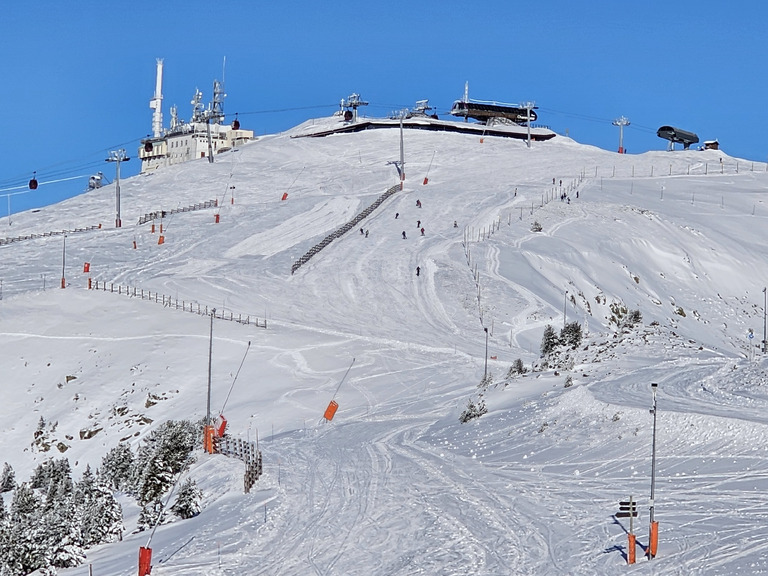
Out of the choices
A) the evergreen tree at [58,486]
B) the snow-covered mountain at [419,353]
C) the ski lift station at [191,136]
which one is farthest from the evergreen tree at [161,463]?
the ski lift station at [191,136]

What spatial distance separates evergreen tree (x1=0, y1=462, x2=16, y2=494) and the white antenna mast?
336 ft

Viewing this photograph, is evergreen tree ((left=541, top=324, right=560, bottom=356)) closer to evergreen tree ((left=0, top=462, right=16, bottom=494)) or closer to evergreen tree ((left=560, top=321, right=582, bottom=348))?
→ evergreen tree ((left=560, top=321, right=582, bottom=348))

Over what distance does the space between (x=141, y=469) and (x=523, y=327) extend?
30334mm

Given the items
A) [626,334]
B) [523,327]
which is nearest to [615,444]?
[626,334]

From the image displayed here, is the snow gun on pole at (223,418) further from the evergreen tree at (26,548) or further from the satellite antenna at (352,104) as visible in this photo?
the satellite antenna at (352,104)

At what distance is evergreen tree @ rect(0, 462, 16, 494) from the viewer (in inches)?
1606

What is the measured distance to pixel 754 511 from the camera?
24.4 meters

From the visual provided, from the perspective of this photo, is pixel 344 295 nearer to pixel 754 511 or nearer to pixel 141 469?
pixel 141 469

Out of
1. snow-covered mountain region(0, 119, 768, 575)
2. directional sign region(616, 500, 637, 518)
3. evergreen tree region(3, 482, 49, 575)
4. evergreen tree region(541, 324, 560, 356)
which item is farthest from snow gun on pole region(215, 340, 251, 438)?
directional sign region(616, 500, 637, 518)

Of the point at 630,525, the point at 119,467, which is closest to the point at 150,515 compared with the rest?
the point at 119,467

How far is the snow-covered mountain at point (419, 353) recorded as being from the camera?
2547cm

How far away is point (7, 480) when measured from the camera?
41.2m

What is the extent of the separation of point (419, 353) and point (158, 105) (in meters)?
98.2

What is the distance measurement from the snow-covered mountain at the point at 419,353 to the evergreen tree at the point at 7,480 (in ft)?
7.85
